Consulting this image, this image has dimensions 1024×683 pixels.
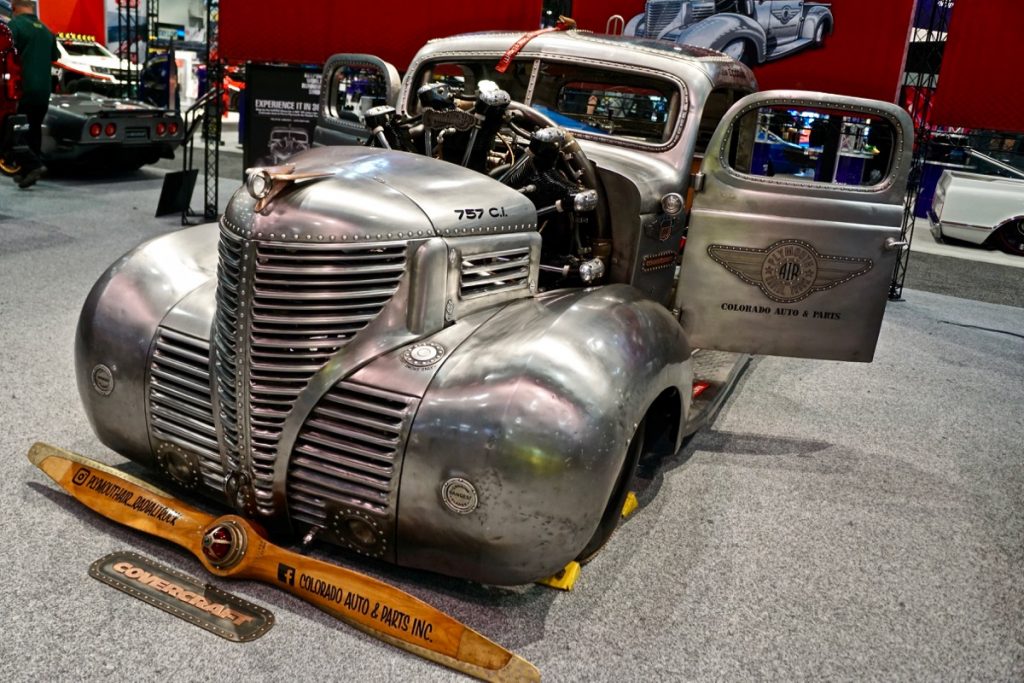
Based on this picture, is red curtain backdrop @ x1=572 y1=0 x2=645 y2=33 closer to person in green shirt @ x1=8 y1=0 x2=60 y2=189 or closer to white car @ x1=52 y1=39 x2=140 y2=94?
person in green shirt @ x1=8 y1=0 x2=60 y2=189

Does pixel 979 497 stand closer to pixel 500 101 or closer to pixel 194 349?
pixel 500 101

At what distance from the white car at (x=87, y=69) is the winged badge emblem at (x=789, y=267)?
12.0m

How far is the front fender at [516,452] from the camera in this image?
2.22 metres

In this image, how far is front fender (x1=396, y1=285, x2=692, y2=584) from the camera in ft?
7.30

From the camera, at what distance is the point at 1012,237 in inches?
366

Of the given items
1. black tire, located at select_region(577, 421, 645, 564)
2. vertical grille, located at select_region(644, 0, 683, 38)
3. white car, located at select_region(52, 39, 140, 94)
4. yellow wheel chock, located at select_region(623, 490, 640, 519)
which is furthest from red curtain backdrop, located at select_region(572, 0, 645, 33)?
white car, located at select_region(52, 39, 140, 94)

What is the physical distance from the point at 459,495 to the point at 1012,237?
29.6ft

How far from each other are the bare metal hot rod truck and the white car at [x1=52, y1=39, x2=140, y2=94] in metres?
11.8

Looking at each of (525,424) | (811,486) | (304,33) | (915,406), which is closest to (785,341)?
(811,486)

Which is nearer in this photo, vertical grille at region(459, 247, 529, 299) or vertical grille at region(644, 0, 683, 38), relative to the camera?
vertical grille at region(459, 247, 529, 299)

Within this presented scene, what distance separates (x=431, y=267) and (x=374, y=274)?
0.16 metres

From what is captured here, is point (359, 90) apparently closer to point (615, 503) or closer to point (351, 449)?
point (615, 503)

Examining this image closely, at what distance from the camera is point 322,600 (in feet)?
7.85

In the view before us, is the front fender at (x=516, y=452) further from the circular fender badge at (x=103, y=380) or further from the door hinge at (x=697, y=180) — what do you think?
the door hinge at (x=697, y=180)
